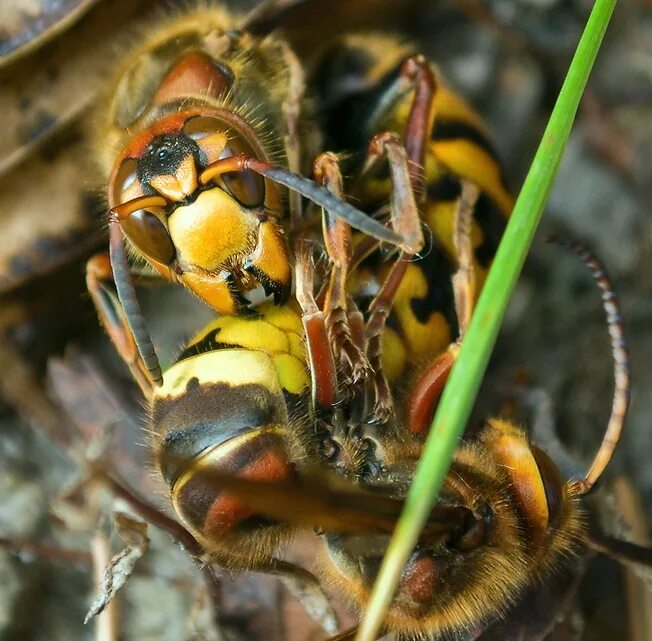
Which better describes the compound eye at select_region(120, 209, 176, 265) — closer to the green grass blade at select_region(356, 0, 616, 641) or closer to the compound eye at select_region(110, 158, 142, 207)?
the compound eye at select_region(110, 158, 142, 207)

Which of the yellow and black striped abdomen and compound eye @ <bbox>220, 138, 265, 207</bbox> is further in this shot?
compound eye @ <bbox>220, 138, 265, 207</bbox>

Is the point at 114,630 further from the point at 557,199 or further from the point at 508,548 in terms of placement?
the point at 557,199

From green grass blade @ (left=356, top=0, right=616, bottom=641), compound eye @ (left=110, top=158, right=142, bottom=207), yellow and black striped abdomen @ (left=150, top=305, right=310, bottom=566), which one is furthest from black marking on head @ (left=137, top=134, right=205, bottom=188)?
green grass blade @ (left=356, top=0, right=616, bottom=641)

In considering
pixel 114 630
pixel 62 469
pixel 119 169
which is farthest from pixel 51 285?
pixel 114 630

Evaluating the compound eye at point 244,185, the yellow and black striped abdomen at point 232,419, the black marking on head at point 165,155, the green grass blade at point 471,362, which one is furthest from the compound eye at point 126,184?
the green grass blade at point 471,362

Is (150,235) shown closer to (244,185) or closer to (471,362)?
(244,185)

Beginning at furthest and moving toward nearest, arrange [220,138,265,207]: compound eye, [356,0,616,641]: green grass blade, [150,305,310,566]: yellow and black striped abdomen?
[220,138,265,207]: compound eye, [150,305,310,566]: yellow and black striped abdomen, [356,0,616,641]: green grass blade

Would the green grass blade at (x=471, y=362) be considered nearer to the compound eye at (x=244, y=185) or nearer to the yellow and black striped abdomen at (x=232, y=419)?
the yellow and black striped abdomen at (x=232, y=419)
